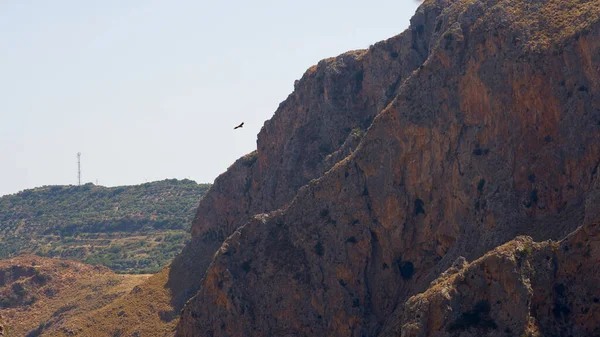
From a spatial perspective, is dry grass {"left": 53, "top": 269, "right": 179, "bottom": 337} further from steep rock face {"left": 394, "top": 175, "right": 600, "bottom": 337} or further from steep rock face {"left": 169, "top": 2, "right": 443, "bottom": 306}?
steep rock face {"left": 394, "top": 175, "right": 600, "bottom": 337}

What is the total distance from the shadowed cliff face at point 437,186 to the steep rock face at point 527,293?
4842 millimetres

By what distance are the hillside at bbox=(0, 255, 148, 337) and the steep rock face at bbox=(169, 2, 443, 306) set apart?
14263mm

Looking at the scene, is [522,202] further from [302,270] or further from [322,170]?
[322,170]

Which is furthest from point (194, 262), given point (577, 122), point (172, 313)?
point (577, 122)

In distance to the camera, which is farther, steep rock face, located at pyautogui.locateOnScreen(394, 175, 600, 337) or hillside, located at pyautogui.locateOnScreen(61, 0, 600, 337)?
hillside, located at pyautogui.locateOnScreen(61, 0, 600, 337)

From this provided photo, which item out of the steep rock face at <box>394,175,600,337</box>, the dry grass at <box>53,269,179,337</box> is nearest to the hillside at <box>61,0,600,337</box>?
the steep rock face at <box>394,175,600,337</box>

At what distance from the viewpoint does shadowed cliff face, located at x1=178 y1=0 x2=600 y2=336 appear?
72938 millimetres

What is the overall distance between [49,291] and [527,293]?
8492 cm

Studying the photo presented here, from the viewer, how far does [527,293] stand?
61.4m

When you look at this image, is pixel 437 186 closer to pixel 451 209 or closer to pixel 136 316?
pixel 451 209

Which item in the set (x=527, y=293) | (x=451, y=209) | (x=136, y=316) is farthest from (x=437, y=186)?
(x=136, y=316)

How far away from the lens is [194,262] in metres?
114

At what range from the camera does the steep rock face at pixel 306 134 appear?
337ft

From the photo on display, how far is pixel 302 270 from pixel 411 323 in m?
22.2
